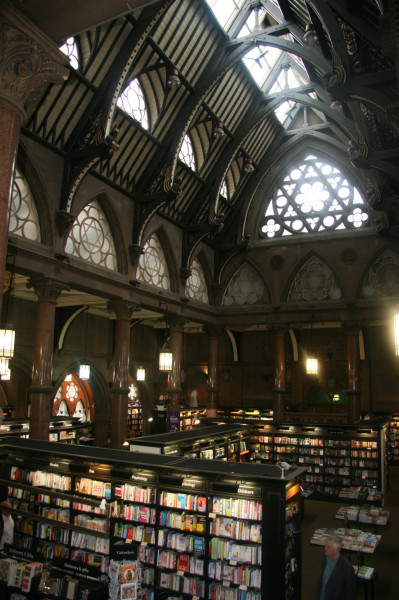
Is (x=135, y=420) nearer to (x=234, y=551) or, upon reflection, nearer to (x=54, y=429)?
(x=54, y=429)

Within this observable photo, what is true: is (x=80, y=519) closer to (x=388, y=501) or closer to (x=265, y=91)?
(x=388, y=501)

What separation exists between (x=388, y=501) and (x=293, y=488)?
9.13 metres

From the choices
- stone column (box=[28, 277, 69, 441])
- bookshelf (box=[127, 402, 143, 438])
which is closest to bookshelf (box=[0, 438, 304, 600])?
stone column (box=[28, 277, 69, 441])

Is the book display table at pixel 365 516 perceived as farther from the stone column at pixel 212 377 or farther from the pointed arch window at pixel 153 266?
the stone column at pixel 212 377

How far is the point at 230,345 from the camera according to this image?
2852 centimetres

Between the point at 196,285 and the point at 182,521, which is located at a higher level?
the point at 196,285

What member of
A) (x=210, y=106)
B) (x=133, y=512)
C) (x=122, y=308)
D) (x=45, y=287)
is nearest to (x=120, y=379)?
(x=122, y=308)

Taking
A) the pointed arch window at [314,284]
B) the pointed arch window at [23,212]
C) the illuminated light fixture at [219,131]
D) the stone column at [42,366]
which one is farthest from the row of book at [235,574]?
the pointed arch window at [314,284]

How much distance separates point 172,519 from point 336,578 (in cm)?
288

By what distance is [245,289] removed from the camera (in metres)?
22.8

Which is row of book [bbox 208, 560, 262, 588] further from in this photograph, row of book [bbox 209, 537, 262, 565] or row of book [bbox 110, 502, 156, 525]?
row of book [bbox 110, 502, 156, 525]

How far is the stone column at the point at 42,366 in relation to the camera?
12188mm

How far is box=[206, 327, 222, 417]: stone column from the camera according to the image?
837 inches

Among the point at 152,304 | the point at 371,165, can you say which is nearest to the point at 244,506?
the point at 371,165
